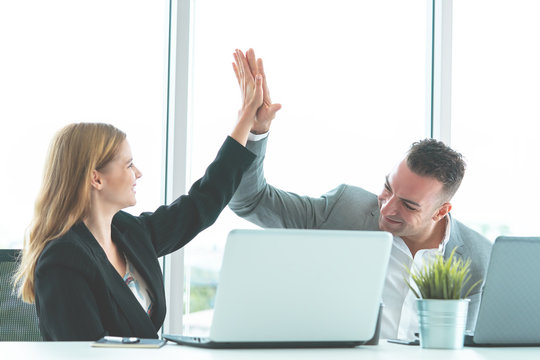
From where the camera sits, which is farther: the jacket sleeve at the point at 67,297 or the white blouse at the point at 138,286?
the white blouse at the point at 138,286

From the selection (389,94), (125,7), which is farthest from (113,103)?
(389,94)

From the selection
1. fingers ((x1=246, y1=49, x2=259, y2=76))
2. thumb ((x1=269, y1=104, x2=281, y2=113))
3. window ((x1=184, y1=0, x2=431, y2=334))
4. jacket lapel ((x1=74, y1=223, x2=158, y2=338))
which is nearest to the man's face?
thumb ((x1=269, y1=104, x2=281, y2=113))

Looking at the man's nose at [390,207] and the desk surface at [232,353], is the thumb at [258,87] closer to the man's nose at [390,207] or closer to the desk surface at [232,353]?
the man's nose at [390,207]

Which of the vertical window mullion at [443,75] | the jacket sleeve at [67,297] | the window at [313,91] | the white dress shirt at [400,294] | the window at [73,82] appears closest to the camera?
the jacket sleeve at [67,297]

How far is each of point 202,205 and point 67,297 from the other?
0.71m

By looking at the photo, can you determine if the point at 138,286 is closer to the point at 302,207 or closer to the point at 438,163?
the point at 302,207

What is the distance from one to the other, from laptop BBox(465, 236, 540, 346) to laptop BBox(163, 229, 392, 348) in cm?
28

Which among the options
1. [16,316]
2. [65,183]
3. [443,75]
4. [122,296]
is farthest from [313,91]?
[16,316]

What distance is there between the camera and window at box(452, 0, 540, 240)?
3.43 metres

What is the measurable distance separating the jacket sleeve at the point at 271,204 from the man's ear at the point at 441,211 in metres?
0.38

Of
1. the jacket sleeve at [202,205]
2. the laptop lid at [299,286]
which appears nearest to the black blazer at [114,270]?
the jacket sleeve at [202,205]

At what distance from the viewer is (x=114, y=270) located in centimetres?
203

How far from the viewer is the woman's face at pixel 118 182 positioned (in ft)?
7.10

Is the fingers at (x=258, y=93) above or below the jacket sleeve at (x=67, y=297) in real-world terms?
above
